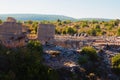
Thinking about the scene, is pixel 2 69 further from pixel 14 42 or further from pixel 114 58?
pixel 114 58

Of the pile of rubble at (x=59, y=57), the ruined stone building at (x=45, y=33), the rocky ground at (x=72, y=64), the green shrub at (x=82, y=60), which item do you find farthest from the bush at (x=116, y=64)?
the ruined stone building at (x=45, y=33)

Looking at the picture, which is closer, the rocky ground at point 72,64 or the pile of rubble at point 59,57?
the rocky ground at point 72,64

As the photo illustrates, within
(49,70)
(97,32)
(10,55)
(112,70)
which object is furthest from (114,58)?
(97,32)

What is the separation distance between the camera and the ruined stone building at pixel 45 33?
42812 millimetres

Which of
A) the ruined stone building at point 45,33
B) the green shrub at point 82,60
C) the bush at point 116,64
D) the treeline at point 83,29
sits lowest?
the treeline at point 83,29

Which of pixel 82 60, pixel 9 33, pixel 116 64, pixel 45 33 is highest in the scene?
pixel 9 33

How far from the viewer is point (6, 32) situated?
40219mm

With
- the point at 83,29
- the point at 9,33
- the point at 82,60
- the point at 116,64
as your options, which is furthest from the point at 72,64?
the point at 83,29

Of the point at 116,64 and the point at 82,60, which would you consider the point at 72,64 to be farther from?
the point at 116,64

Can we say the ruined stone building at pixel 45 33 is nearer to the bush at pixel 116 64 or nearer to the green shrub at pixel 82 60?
the green shrub at pixel 82 60

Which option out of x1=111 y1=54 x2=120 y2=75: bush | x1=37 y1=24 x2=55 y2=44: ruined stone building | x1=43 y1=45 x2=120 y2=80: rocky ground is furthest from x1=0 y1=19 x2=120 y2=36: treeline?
x1=111 y1=54 x2=120 y2=75: bush

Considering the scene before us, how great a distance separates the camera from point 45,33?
43.1 m

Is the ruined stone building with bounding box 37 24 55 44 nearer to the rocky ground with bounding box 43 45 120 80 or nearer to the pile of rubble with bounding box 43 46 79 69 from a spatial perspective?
the rocky ground with bounding box 43 45 120 80

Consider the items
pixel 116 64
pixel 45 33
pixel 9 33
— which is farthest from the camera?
pixel 45 33
